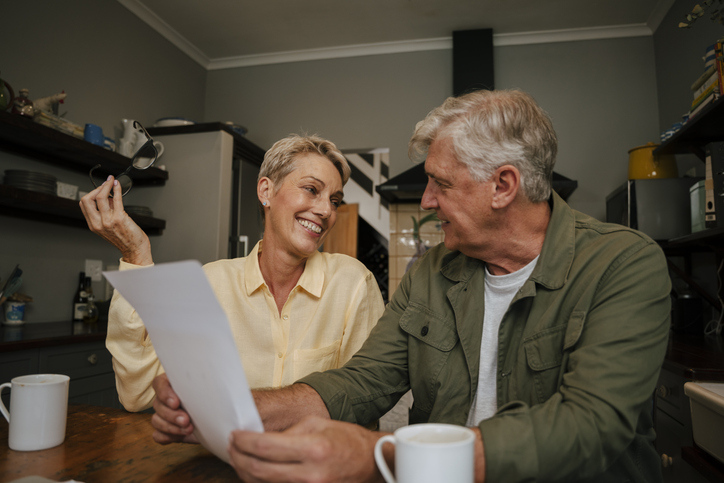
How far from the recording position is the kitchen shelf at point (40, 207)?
2.26 metres

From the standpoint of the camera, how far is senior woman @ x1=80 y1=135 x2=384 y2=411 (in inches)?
45.9

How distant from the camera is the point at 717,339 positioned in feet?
7.29

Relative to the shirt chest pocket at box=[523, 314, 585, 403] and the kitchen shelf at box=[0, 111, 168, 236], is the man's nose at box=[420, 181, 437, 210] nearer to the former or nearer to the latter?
the shirt chest pocket at box=[523, 314, 585, 403]

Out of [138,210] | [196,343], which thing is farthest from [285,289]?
[138,210]

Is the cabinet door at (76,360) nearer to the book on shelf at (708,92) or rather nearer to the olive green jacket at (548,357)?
the olive green jacket at (548,357)

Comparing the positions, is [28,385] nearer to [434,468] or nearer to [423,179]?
[434,468]

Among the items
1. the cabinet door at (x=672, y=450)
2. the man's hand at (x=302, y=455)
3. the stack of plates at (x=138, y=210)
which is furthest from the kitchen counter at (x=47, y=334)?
the cabinet door at (x=672, y=450)

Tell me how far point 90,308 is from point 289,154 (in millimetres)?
2118

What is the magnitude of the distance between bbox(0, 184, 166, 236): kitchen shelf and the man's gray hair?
2.11m

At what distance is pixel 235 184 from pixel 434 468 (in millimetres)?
3260

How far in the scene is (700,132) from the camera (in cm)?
206

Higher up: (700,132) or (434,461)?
(700,132)

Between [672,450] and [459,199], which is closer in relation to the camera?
[459,199]

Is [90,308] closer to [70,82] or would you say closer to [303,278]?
[70,82]
